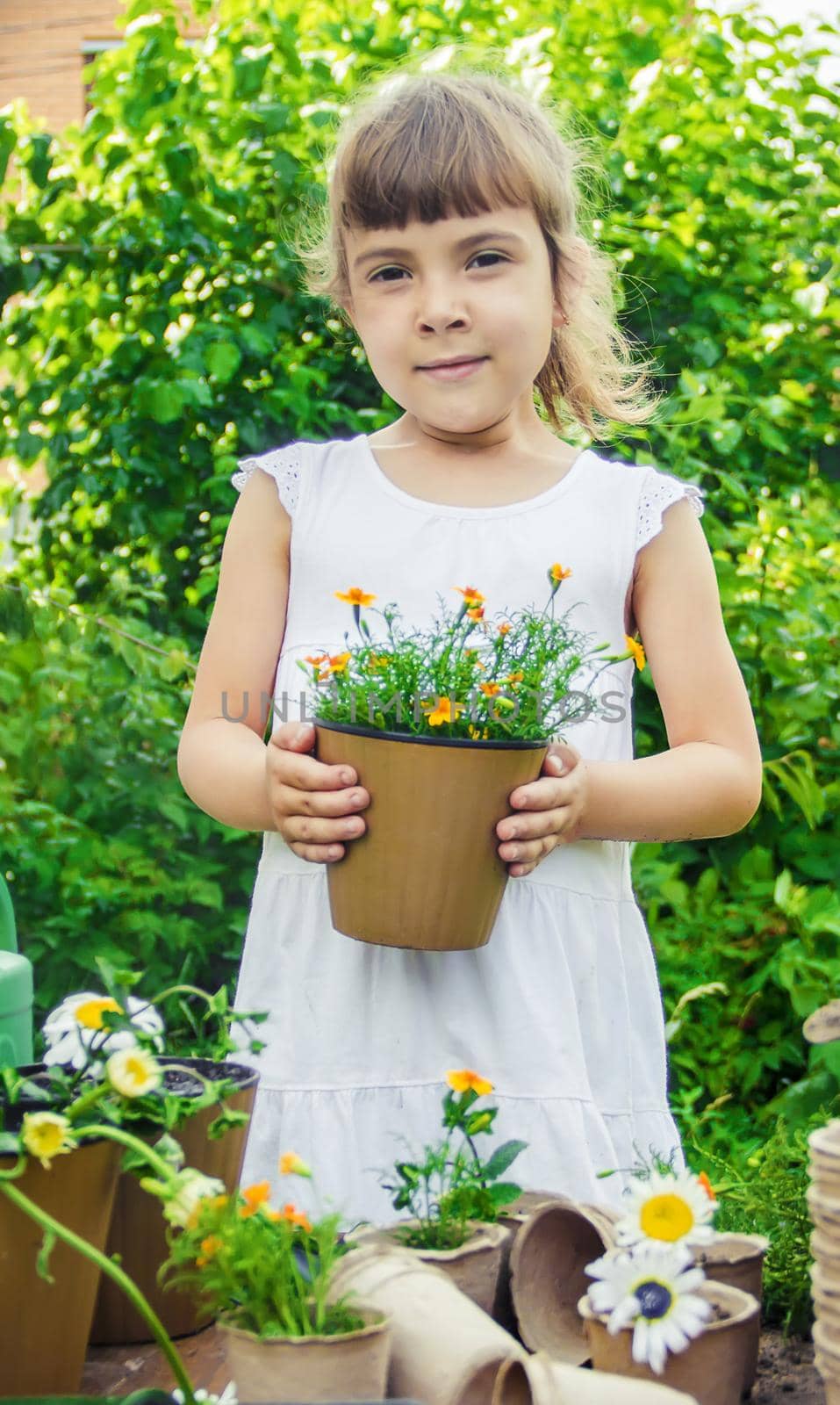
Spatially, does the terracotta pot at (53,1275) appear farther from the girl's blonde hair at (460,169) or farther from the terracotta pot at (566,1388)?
the girl's blonde hair at (460,169)

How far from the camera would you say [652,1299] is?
71 centimetres

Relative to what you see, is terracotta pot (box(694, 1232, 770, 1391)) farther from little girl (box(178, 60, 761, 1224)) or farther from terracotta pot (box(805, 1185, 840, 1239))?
little girl (box(178, 60, 761, 1224))


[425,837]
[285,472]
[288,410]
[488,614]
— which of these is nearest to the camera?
[425,837]

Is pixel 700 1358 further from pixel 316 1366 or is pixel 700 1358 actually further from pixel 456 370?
pixel 456 370

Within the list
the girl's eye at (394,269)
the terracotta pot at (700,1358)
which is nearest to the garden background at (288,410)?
the girl's eye at (394,269)

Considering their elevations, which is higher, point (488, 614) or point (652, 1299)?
point (488, 614)

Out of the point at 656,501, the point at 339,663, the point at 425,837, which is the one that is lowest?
the point at 425,837

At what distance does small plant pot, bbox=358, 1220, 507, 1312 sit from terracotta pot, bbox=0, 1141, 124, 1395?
0.51 ft

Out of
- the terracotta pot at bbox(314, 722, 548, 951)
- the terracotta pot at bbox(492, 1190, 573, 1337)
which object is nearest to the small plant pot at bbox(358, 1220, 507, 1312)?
the terracotta pot at bbox(492, 1190, 573, 1337)

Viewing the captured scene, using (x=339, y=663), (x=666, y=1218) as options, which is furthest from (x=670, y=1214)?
(x=339, y=663)

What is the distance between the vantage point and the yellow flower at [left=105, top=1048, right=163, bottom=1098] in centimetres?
75

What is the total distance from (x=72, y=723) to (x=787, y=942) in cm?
140

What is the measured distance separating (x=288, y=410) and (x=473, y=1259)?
246 cm

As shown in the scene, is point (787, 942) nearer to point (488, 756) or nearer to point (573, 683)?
point (573, 683)
